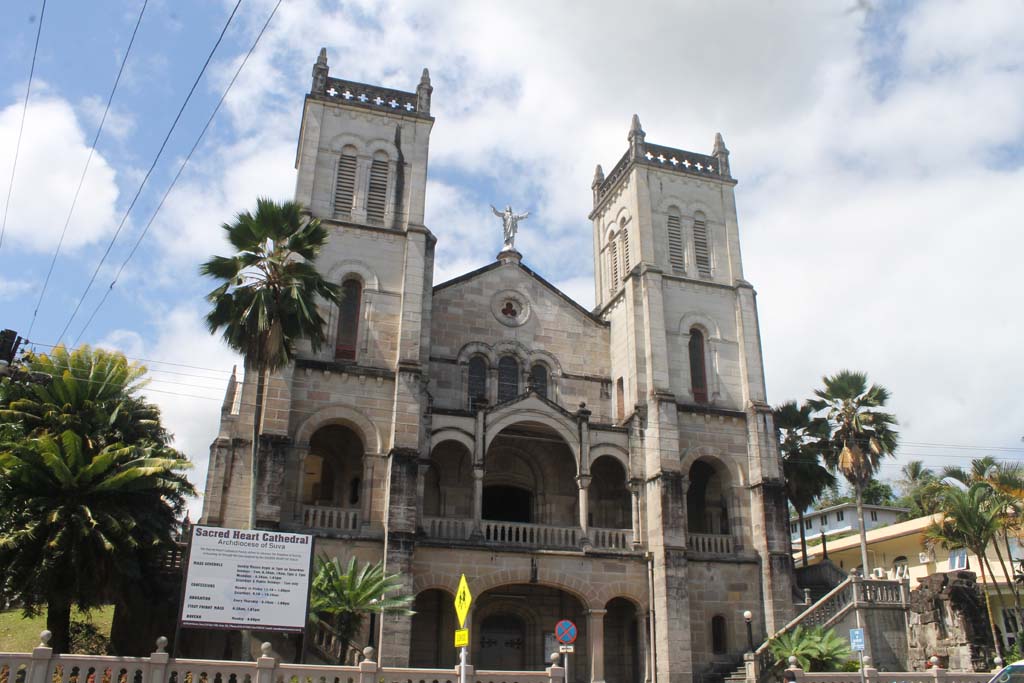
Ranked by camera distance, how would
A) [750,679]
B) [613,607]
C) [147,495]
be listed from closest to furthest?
[147,495] < [750,679] < [613,607]

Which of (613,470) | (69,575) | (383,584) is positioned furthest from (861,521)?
(69,575)

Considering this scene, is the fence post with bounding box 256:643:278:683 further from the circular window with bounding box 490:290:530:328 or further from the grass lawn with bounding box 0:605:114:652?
the circular window with bounding box 490:290:530:328

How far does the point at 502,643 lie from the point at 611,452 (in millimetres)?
7338

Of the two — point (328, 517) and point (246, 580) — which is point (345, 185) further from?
point (246, 580)

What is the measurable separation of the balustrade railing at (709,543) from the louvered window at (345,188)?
16.4 meters

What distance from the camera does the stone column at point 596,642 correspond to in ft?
85.7

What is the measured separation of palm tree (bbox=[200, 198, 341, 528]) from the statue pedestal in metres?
11.8

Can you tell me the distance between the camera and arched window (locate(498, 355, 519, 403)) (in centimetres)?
3173

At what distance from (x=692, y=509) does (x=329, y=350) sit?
1466 centimetres

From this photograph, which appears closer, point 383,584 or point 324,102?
point 383,584

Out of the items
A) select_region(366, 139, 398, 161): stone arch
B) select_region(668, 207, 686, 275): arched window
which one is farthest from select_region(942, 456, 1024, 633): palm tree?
select_region(366, 139, 398, 161): stone arch

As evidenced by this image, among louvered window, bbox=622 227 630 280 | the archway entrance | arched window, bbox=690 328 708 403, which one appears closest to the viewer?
the archway entrance

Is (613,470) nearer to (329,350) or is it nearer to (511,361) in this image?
(511,361)

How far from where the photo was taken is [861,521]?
103 feet
